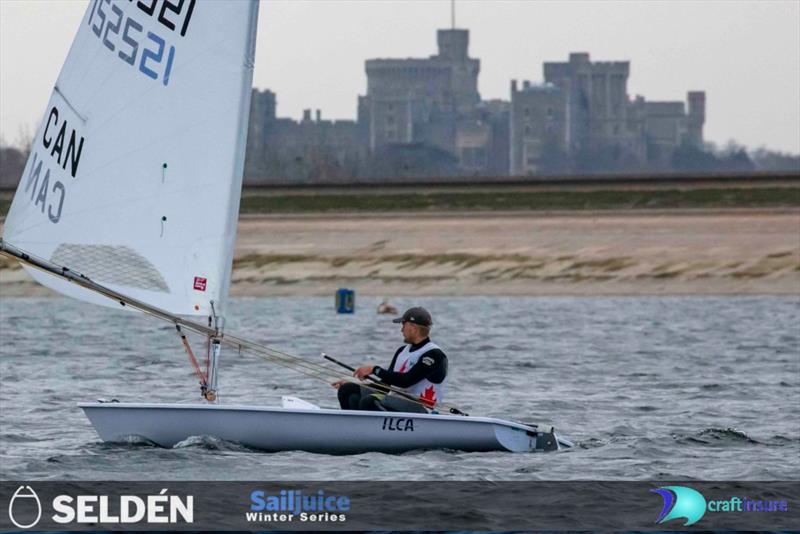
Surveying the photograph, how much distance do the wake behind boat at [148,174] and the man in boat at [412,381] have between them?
0.81ft

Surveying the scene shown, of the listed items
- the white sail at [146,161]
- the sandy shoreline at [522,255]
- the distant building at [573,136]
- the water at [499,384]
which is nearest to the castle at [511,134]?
the distant building at [573,136]

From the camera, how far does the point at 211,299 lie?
54.0ft

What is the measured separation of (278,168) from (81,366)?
316 ft

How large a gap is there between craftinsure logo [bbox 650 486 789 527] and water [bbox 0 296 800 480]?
1.42 meters

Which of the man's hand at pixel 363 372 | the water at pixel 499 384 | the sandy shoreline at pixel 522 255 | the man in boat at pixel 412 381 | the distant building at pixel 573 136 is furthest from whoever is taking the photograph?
the distant building at pixel 573 136

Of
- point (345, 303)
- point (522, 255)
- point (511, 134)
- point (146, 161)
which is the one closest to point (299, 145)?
point (511, 134)

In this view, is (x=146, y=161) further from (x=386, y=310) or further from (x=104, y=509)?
(x=386, y=310)

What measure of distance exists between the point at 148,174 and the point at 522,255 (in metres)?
41.1

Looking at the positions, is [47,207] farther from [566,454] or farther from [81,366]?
[81,366]

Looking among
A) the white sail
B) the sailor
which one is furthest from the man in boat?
the sailor

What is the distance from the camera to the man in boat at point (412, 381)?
16312 millimetres

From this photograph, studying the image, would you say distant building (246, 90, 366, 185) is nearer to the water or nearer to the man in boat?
the water

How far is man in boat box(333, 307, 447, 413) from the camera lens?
16312mm

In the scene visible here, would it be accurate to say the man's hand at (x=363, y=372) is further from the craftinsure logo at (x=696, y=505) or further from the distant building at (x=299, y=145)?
the distant building at (x=299, y=145)
